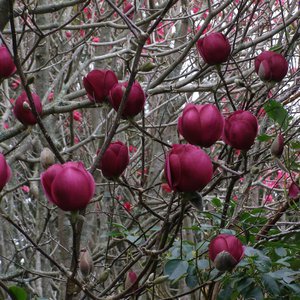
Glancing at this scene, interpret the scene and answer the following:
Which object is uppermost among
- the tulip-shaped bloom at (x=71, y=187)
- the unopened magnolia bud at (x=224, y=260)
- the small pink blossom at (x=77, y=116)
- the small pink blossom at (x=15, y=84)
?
the small pink blossom at (x=15, y=84)

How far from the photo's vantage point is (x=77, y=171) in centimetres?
70

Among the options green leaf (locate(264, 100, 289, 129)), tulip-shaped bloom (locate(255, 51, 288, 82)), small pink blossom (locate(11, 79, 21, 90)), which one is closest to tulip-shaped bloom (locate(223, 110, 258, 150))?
tulip-shaped bloom (locate(255, 51, 288, 82))

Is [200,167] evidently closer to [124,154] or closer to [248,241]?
[124,154]

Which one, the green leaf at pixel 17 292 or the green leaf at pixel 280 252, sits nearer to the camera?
the green leaf at pixel 17 292

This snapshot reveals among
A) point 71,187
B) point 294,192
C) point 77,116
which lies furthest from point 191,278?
point 77,116

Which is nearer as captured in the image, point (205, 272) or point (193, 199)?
point (193, 199)

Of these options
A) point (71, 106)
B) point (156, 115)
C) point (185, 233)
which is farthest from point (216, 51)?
point (156, 115)

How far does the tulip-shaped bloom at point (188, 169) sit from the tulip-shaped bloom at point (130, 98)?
18 cm

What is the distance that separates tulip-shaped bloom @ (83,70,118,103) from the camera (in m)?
0.95

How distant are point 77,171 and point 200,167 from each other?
0.56 ft

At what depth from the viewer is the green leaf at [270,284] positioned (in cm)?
115

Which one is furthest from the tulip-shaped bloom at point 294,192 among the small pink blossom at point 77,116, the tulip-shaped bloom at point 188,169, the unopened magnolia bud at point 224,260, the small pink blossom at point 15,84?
the small pink blossom at point 15,84

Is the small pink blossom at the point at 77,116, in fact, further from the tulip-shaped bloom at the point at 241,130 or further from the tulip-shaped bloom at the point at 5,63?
the tulip-shaped bloom at the point at 241,130

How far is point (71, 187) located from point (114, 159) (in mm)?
216
